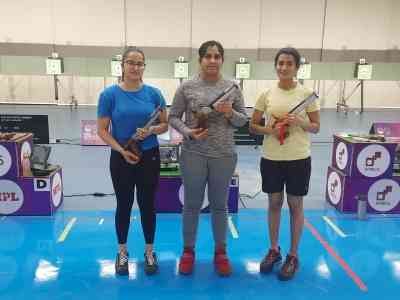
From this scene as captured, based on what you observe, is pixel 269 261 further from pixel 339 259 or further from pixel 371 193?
pixel 371 193

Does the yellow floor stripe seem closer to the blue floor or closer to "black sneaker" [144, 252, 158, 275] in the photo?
the blue floor

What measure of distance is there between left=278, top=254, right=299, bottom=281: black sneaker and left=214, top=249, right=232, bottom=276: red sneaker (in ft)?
1.04

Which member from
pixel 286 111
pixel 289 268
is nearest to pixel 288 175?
pixel 286 111

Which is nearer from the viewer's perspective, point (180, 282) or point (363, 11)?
point (180, 282)

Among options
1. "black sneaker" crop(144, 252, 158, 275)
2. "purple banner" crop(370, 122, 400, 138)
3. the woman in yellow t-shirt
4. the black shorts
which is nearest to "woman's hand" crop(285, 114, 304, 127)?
the woman in yellow t-shirt

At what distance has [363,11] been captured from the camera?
9875 millimetres

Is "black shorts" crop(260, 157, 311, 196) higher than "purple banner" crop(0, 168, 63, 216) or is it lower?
higher

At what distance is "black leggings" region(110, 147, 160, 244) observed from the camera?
222cm

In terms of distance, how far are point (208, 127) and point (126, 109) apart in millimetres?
456

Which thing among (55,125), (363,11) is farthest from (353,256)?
(363,11)

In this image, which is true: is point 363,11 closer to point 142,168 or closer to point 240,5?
point 240,5

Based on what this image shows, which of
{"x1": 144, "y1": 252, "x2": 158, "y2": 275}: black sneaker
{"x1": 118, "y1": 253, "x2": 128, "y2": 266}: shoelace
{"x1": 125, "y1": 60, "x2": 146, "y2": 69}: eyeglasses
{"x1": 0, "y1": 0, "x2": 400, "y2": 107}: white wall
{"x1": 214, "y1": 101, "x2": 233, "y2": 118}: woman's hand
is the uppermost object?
{"x1": 0, "y1": 0, "x2": 400, "y2": 107}: white wall

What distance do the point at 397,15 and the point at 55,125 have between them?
28.2 feet

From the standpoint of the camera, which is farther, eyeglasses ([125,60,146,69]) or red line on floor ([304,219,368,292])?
red line on floor ([304,219,368,292])
